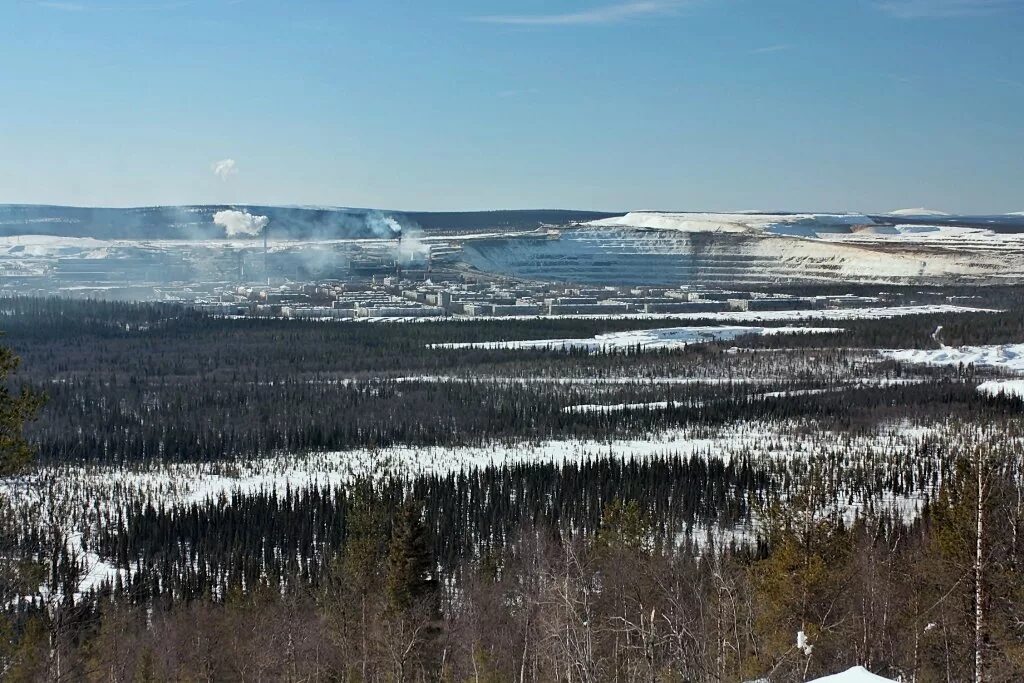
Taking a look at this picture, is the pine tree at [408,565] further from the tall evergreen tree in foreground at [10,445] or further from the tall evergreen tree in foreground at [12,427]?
the tall evergreen tree in foreground at [12,427]

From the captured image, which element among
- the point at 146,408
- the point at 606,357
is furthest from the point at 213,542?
the point at 606,357

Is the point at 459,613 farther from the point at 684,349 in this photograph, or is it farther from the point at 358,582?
the point at 684,349

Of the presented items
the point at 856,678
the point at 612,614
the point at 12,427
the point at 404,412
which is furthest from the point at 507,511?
the point at 856,678

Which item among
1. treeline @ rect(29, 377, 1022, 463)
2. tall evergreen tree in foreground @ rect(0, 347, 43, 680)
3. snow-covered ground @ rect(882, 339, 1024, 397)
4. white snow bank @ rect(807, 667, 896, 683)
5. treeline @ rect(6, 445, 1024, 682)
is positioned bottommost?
treeline @ rect(29, 377, 1022, 463)

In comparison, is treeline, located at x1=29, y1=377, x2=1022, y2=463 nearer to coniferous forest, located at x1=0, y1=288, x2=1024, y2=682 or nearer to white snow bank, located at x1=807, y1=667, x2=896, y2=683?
coniferous forest, located at x1=0, y1=288, x2=1024, y2=682

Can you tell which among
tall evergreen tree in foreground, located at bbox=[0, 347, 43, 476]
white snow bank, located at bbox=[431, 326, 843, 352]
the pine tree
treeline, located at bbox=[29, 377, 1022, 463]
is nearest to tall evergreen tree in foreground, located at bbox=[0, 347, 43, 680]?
tall evergreen tree in foreground, located at bbox=[0, 347, 43, 476]
